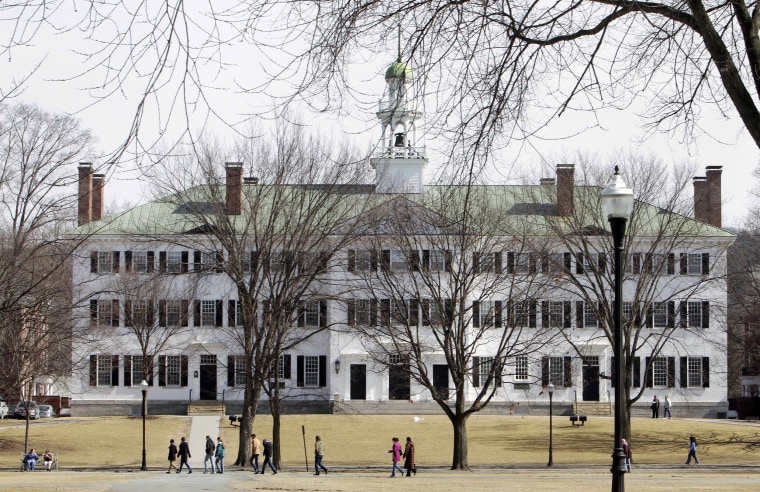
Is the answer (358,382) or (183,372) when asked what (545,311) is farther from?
(183,372)

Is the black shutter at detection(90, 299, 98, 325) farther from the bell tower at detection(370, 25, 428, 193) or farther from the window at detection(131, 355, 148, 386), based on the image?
the bell tower at detection(370, 25, 428, 193)

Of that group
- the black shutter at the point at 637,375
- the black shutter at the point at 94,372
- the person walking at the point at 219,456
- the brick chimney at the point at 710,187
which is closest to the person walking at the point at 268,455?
the person walking at the point at 219,456

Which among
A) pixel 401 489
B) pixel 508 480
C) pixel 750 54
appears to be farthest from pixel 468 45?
pixel 508 480

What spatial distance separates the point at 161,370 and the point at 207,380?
2.72m

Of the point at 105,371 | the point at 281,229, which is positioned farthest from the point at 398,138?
the point at 105,371

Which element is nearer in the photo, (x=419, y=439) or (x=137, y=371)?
(x=419, y=439)

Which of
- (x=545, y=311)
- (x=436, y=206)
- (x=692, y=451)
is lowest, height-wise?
(x=692, y=451)

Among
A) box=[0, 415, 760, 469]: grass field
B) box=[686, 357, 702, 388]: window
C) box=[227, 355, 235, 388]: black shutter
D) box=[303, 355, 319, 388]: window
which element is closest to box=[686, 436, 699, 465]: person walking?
box=[0, 415, 760, 469]: grass field

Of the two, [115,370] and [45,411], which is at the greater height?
[115,370]

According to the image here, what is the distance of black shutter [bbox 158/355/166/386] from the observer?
211 feet

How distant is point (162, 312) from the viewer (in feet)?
191

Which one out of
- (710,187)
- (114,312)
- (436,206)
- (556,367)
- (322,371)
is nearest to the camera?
(436,206)

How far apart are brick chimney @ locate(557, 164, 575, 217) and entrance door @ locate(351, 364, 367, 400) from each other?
72.6 ft

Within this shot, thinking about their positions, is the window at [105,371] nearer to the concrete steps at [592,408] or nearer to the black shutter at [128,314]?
the black shutter at [128,314]
